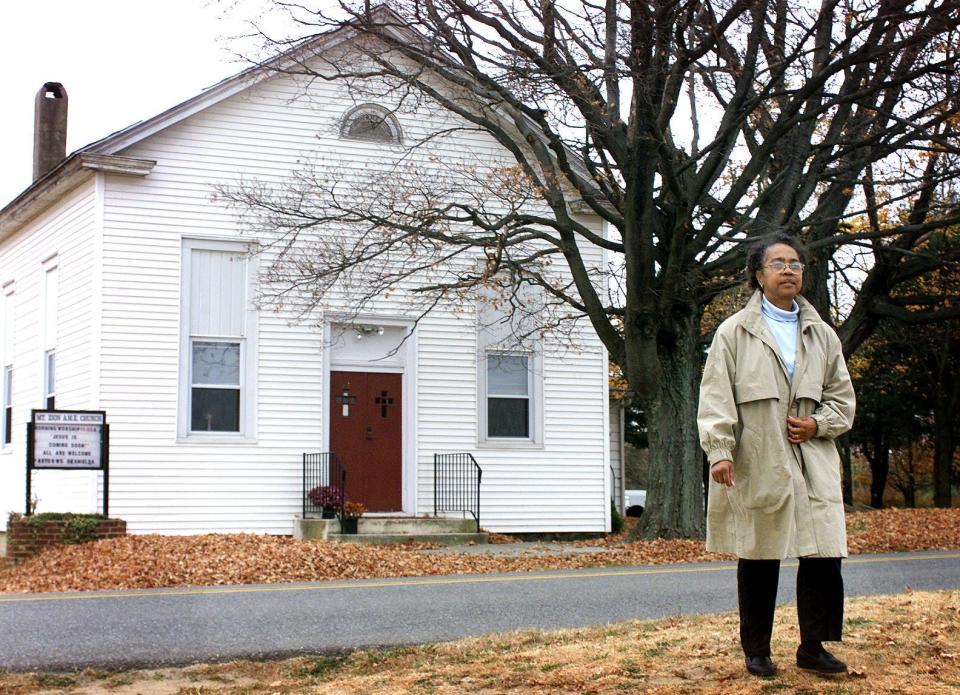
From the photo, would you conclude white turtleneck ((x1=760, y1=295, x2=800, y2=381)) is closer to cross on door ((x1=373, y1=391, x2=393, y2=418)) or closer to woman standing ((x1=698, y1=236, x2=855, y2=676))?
woman standing ((x1=698, y1=236, x2=855, y2=676))

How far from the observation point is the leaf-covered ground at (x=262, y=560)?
12.9 meters

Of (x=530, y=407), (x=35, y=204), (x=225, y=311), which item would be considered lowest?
(x=530, y=407)

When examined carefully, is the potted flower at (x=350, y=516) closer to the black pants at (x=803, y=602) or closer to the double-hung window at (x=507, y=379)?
the double-hung window at (x=507, y=379)

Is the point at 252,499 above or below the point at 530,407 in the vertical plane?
below

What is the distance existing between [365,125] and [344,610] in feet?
40.6

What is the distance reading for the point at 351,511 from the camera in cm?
1883

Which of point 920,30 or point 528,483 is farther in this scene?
point 528,483

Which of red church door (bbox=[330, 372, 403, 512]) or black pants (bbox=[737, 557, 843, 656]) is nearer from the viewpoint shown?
black pants (bbox=[737, 557, 843, 656])

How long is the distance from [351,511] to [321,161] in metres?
5.71

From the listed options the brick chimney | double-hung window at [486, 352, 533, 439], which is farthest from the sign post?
the brick chimney

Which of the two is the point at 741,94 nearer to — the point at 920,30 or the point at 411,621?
the point at 920,30

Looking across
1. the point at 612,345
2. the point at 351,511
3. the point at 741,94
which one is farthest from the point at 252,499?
the point at 741,94

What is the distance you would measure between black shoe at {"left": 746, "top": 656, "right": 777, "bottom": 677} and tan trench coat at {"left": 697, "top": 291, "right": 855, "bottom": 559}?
51 cm

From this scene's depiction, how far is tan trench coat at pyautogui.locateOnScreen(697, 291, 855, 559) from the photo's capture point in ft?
17.7
